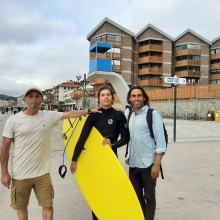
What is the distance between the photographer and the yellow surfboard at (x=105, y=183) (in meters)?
2.95

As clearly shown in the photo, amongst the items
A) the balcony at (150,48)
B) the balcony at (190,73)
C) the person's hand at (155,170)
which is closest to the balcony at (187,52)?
the balcony at (190,73)

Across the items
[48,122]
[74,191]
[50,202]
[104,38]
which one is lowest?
[74,191]

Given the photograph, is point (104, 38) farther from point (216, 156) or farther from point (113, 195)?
point (113, 195)

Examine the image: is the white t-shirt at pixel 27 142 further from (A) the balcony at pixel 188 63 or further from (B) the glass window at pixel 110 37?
(A) the balcony at pixel 188 63

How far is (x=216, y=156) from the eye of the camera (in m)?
8.59

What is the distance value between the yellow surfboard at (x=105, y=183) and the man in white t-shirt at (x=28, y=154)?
538mm

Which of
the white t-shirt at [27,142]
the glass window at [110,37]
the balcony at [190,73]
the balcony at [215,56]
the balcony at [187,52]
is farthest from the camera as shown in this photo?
the balcony at [215,56]

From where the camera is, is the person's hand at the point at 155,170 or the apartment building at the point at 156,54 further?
the apartment building at the point at 156,54

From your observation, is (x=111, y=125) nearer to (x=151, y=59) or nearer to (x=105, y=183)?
(x=105, y=183)

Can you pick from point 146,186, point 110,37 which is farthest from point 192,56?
point 146,186

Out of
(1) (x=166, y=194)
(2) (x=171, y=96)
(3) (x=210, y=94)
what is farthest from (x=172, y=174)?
(2) (x=171, y=96)

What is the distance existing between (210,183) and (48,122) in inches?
156

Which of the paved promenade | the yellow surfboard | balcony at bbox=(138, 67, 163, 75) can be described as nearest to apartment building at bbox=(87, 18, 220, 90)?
balcony at bbox=(138, 67, 163, 75)

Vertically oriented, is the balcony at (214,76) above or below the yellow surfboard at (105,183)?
above
